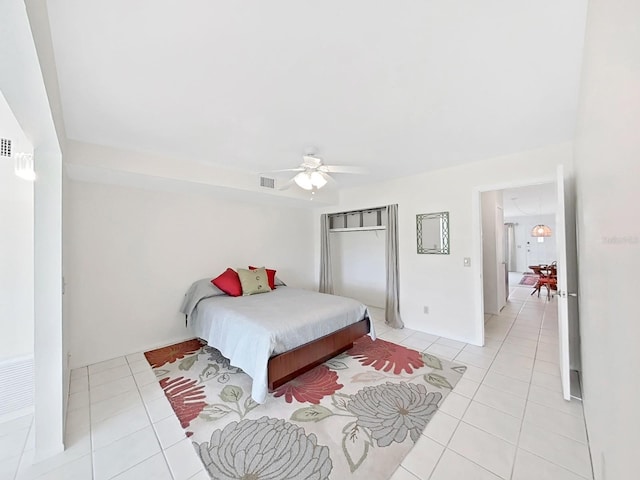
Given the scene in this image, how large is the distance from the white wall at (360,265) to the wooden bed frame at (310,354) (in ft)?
6.60

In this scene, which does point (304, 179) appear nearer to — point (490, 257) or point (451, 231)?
point (451, 231)

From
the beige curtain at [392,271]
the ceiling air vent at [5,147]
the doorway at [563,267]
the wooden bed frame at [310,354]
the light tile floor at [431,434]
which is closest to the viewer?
the light tile floor at [431,434]

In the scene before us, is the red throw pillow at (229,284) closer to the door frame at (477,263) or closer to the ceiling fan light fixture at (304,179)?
the ceiling fan light fixture at (304,179)

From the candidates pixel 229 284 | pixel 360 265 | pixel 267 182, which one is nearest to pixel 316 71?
pixel 267 182

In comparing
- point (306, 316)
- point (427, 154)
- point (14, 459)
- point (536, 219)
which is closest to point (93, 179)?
point (14, 459)

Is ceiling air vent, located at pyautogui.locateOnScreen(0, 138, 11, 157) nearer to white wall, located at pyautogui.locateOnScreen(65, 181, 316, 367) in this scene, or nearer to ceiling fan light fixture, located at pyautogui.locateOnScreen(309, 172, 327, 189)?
white wall, located at pyautogui.locateOnScreen(65, 181, 316, 367)

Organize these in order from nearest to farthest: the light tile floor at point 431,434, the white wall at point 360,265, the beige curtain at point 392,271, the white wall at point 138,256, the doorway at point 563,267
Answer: the light tile floor at point 431,434 → the doorway at point 563,267 → the white wall at point 138,256 → the beige curtain at point 392,271 → the white wall at point 360,265

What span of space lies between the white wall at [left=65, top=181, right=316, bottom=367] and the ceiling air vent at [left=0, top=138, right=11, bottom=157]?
651mm

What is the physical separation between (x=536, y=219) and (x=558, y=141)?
30.5 ft

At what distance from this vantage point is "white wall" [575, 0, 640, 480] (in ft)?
2.31

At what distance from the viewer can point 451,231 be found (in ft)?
11.2

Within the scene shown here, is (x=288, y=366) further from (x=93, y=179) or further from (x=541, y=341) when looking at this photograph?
(x=541, y=341)

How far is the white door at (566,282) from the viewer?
210 cm

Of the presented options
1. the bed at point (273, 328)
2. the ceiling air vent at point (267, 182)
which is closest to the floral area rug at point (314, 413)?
the bed at point (273, 328)
